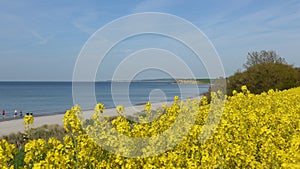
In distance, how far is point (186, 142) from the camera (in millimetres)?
4848

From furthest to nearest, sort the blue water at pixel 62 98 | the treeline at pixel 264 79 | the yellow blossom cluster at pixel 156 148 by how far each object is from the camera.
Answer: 1. the treeline at pixel 264 79
2. the blue water at pixel 62 98
3. the yellow blossom cluster at pixel 156 148

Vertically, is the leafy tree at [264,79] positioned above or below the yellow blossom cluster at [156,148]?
above

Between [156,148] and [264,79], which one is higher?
[264,79]

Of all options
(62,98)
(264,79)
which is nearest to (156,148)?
(264,79)

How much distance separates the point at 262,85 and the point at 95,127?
2151cm

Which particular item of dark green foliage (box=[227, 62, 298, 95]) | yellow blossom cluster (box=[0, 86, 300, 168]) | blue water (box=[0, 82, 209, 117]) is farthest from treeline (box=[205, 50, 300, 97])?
yellow blossom cluster (box=[0, 86, 300, 168])

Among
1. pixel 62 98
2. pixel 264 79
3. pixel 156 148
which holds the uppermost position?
pixel 62 98

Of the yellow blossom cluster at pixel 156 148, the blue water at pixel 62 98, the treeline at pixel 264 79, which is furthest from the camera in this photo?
the treeline at pixel 264 79

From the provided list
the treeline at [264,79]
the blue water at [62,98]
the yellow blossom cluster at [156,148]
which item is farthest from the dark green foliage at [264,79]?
the yellow blossom cluster at [156,148]

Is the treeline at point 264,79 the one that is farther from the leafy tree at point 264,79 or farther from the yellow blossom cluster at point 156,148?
the yellow blossom cluster at point 156,148

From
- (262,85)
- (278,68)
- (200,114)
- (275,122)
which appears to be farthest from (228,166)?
(278,68)

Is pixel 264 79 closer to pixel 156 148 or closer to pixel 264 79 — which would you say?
pixel 264 79

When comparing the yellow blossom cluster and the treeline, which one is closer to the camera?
the yellow blossom cluster

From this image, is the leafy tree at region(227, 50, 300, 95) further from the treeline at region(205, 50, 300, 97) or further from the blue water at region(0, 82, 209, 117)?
the blue water at region(0, 82, 209, 117)
